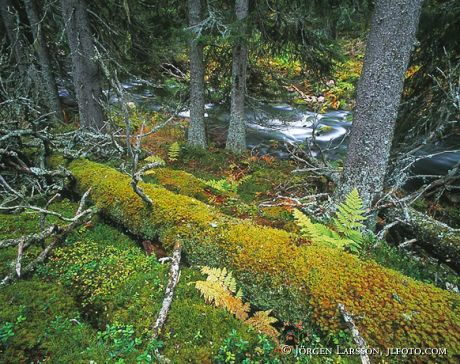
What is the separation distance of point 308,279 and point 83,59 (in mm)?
8929

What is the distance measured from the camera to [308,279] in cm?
262

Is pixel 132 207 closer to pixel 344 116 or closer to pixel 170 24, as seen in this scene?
pixel 170 24

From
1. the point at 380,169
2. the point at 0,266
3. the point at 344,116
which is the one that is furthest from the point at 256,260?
the point at 344,116

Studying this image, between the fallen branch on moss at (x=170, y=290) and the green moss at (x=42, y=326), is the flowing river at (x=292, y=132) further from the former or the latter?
the green moss at (x=42, y=326)

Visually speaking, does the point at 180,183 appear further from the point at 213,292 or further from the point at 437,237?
the point at 437,237

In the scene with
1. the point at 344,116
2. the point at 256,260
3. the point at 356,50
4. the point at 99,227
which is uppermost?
the point at 356,50

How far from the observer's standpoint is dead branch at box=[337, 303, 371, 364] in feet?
6.92

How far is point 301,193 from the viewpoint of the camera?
23.8ft

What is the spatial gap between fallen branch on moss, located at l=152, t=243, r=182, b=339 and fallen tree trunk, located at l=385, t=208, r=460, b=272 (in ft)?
10.3

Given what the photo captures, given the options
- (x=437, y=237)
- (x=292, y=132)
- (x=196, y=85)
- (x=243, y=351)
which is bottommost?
(x=292, y=132)

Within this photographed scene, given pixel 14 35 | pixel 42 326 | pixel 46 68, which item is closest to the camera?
pixel 42 326

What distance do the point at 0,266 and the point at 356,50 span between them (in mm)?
26159

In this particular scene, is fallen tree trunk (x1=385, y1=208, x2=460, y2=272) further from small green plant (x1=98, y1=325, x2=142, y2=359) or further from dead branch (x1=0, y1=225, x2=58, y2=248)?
dead branch (x1=0, y1=225, x2=58, y2=248)

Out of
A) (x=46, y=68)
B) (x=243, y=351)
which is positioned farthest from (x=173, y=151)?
(x=243, y=351)
